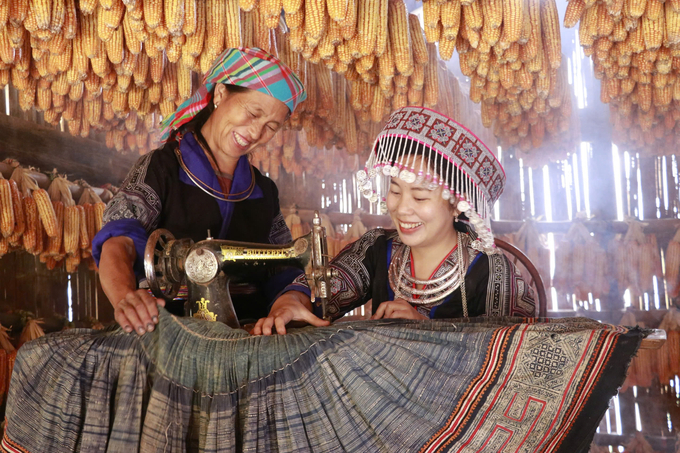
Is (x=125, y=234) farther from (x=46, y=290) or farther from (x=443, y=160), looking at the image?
(x=46, y=290)

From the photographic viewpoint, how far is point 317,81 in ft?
13.1

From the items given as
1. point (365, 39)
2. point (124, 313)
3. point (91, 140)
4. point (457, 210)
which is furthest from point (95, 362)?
point (91, 140)

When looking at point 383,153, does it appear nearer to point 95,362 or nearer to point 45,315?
point 95,362

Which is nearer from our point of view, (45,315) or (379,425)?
(379,425)

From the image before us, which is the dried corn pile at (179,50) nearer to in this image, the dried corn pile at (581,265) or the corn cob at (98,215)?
the corn cob at (98,215)

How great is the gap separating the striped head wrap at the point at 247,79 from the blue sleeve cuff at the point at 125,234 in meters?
0.60

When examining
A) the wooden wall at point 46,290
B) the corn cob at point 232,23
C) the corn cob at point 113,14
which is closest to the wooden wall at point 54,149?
the wooden wall at point 46,290

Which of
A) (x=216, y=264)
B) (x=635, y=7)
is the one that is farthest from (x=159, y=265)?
(x=635, y=7)

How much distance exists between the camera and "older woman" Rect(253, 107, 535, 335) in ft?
8.13

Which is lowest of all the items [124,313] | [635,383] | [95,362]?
[635,383]

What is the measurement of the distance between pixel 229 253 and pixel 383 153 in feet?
2.45

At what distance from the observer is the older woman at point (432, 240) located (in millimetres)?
2479

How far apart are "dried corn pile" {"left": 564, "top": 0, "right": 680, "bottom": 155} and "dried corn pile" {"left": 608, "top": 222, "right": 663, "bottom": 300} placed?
143 cm

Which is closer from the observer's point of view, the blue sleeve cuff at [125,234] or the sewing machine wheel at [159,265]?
the sewing machine wheel at [159,265]
